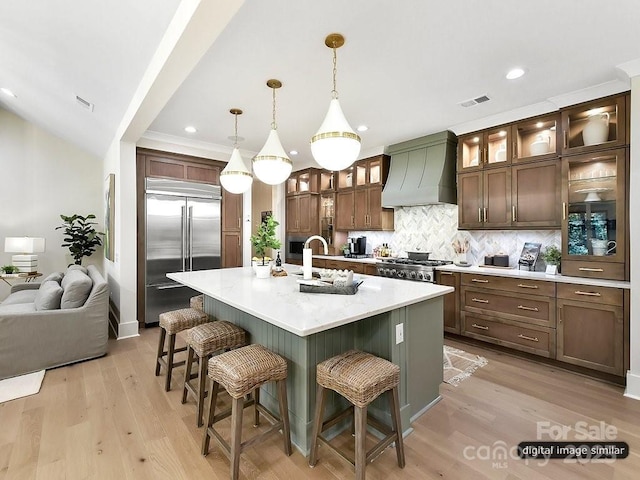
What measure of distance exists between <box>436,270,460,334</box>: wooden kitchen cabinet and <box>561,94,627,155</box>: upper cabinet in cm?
177

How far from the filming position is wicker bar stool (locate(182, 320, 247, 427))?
2.13 meters

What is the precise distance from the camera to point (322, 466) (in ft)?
5.81

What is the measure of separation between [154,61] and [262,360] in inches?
95.8

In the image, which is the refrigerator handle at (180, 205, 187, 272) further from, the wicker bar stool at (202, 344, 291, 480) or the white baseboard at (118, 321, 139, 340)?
the wicker bar stool at (202, 344, 291, 480)

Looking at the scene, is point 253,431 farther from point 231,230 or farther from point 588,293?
point 231,230

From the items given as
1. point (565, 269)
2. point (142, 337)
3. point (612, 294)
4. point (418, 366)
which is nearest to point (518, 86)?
point (565, 269)

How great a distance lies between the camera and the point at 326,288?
218 cm

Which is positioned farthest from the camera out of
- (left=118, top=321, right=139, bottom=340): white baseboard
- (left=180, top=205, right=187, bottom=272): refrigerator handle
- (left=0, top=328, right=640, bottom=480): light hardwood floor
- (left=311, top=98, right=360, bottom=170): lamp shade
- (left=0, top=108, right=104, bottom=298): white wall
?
(left=0, top=108, right=104, bottom=298): white wall

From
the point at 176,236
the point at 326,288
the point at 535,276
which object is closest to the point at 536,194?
the point at 535,276

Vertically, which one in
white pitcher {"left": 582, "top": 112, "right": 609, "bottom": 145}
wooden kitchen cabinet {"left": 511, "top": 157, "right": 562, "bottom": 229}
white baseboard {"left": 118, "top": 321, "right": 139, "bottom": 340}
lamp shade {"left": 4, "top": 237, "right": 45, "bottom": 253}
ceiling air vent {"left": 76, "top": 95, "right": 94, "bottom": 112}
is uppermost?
ceiling air vent {"left": 76, "top": 95, "right": 94, "bottom": 112}

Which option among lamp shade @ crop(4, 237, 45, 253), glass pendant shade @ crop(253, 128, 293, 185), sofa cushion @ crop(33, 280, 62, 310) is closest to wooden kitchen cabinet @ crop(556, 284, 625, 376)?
glass pendant shade @ crop(253, 128, 293, 185)

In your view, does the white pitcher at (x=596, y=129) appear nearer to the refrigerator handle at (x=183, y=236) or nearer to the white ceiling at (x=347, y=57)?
the white ceiling at (x=347, y=57)

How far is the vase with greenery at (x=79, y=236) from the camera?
516 cm

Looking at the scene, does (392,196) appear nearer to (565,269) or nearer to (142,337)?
(565,269)
